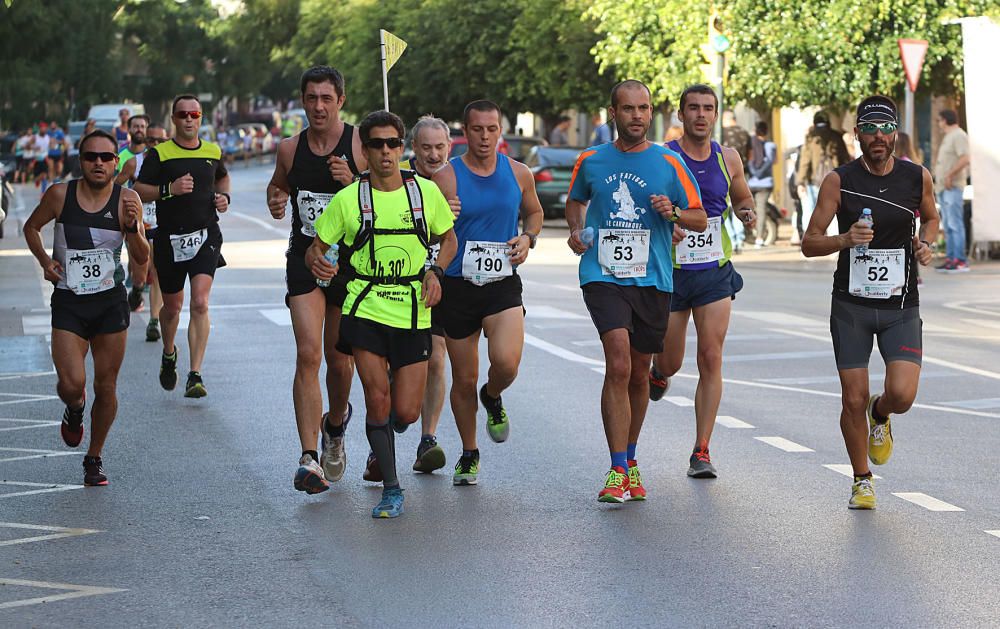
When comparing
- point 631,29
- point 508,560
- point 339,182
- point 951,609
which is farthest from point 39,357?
point 631,29

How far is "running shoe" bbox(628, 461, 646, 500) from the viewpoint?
905cm

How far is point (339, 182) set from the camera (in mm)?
9492

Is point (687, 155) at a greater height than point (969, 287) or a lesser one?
greater

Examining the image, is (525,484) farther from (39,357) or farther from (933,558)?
(39,357)

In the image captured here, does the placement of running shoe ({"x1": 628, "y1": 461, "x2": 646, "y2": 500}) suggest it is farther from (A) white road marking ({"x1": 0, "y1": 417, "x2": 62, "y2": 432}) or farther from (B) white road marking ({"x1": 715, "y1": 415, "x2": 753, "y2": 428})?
(A) white road marking ({"x1": 0, "y1": 417, "x2": 62, "y2": 432})

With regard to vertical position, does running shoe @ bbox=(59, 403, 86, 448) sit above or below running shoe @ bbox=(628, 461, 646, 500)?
above

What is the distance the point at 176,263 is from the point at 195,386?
2.74 ft

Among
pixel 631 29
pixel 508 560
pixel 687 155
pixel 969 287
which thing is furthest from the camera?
pixel 631 29

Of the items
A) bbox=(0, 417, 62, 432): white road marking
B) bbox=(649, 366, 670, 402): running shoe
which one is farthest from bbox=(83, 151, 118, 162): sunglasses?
bbox=(649, 366, 670, 402): running shoe

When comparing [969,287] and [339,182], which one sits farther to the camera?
[969,287]

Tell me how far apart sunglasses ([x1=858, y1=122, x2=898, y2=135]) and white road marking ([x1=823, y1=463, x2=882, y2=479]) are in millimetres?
1913

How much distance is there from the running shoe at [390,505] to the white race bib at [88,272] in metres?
1.97

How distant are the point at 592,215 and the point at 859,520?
188cm

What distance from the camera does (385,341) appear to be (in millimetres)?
8602
